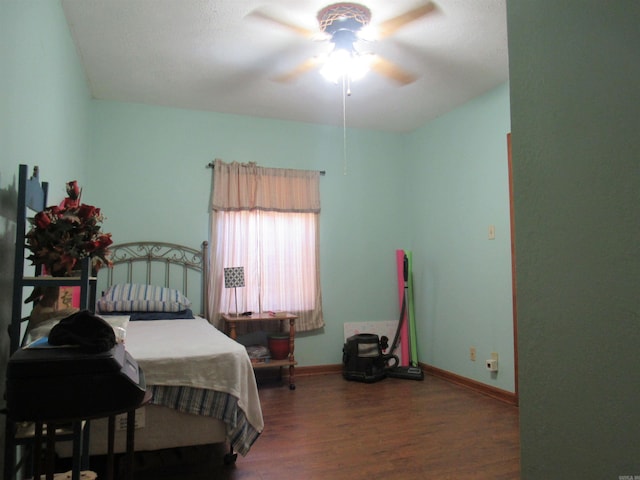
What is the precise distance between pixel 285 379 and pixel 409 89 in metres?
2.91

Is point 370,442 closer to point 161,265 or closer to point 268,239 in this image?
point 268,239

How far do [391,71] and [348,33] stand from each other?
73cm

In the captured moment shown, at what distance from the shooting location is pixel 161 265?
3.96m

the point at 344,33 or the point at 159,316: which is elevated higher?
the point at 344,33

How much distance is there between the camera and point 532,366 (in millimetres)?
961

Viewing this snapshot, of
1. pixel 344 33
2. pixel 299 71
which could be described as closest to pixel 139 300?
pixel 299 71

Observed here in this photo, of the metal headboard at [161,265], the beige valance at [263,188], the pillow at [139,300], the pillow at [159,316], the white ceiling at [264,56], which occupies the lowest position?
the pillow at [159,316]

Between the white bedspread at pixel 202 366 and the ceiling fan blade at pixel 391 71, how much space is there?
2249 mm

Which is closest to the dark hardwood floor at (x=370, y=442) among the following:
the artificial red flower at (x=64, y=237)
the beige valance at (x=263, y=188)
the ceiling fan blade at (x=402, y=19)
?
the artificial red flower at (x=64, y=237)

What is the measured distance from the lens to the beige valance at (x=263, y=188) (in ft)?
13.7

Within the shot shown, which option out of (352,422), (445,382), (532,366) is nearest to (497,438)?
(352,422)

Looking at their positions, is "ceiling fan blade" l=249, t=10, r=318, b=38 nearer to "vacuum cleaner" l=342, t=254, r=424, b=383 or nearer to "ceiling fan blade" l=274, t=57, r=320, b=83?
"ceiling fan blade" l=274, t=57, r=320, b=83

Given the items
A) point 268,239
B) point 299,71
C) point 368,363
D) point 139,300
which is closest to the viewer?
point 299,71

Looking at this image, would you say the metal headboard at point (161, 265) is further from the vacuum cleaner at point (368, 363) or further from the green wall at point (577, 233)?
the green wall at point (577, 233)
